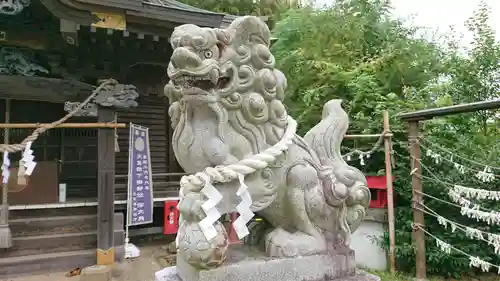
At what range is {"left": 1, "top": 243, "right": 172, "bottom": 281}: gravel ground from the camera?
489cm

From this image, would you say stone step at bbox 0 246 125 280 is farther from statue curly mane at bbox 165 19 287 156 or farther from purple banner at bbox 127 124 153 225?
statue curly mane at bbox 165 19 287 156

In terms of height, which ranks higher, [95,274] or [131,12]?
[131,12]

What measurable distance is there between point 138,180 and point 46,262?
167 cm

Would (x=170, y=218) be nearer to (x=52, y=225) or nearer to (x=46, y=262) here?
(x=52, y=225)

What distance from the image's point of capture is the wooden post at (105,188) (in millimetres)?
5312

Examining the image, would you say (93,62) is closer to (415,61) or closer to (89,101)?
(89,101)

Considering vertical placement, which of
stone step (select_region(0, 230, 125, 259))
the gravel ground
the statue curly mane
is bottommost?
the gravel ground

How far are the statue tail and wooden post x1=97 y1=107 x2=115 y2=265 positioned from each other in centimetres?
390

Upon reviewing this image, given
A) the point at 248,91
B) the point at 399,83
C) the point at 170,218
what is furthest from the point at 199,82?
the point at 399,83

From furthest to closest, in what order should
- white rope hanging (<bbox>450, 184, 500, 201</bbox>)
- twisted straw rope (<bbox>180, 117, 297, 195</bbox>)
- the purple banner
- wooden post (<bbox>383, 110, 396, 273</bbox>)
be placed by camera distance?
the purple banner < wooden post (<bbox>383, 110, 396, 273</bbox>) < white rope hanging (<bbox>450, 184, 500, 201</bbox>) < twisted straw rope (<bbox>180, 117, 297, 195</bbox>)

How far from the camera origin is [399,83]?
692 centimetres

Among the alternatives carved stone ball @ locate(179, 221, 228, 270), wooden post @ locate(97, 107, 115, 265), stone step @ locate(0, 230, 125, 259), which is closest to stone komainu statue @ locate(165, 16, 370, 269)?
carved stone ball @ locate(179, 221, 228, 270)

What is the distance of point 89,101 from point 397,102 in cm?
483

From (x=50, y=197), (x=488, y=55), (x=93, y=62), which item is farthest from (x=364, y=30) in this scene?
(x=50, y=197)
